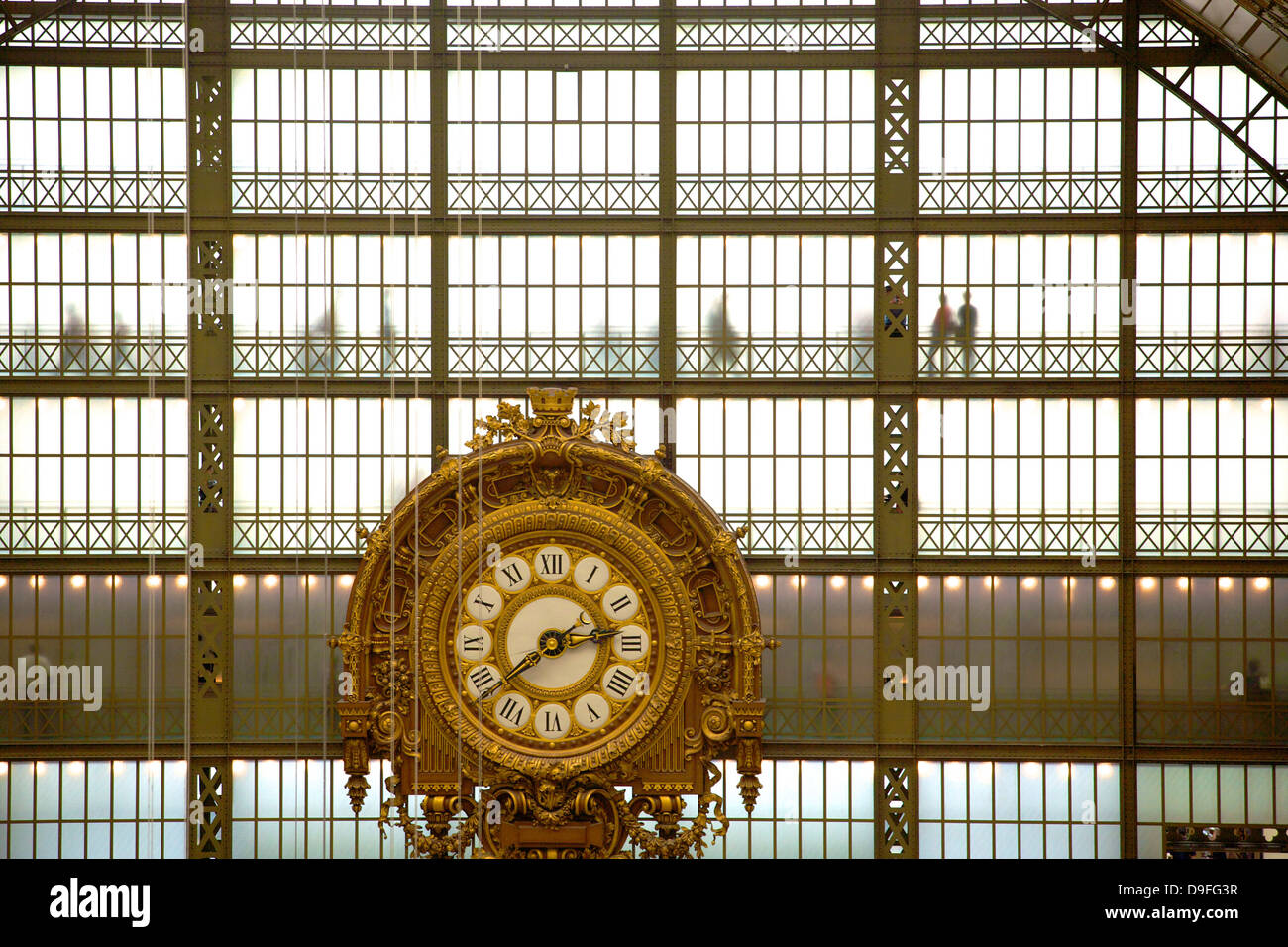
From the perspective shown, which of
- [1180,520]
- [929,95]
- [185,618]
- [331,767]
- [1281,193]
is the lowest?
[331,767]

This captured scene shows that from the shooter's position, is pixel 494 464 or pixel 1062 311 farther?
pixel 1062 311

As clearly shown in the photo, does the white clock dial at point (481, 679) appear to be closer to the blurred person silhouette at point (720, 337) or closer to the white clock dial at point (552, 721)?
the white clock dial at point (552, 721)

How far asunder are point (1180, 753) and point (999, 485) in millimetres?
3848

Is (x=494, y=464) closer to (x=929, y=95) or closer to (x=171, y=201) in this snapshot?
(x=171, y=201)

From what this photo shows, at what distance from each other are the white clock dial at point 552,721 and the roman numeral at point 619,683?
52cm

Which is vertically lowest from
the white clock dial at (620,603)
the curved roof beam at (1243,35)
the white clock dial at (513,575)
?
the white clock dial at (620,603)

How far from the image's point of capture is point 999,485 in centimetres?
1595

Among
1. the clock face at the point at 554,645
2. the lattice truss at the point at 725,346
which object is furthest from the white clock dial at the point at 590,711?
the lattice truss at the point at 725,346

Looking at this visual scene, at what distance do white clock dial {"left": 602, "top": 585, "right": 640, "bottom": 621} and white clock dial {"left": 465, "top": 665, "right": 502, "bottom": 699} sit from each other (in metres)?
1.31

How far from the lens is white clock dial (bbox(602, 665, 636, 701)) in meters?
13.3

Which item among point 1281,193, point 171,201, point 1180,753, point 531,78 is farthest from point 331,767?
point 1281,193

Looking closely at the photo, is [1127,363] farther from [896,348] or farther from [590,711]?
[590,711]

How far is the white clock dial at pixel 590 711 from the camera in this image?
13.3 m

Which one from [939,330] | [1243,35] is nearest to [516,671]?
[939,330]
